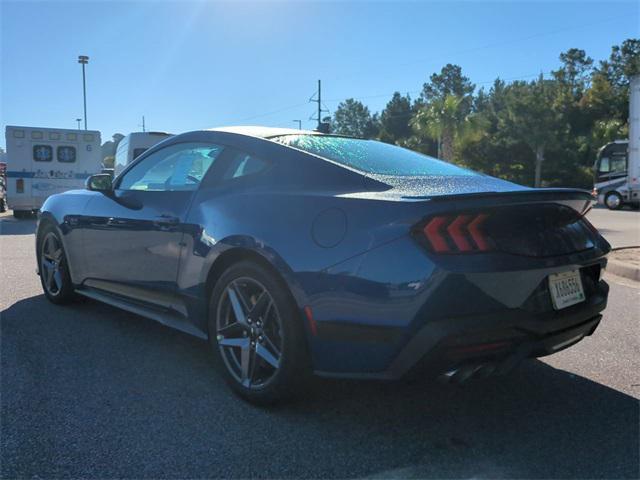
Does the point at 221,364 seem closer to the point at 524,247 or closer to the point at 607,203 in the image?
the point at 524,247

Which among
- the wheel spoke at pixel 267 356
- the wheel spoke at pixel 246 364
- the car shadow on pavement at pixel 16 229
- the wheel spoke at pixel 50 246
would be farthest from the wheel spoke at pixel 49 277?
the car shadow on pavement at pixel 16 229

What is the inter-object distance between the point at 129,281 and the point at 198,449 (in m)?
1.82

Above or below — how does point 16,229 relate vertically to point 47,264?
below

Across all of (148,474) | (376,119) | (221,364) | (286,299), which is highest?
(376,119)

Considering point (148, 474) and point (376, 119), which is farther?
point (376, 119)

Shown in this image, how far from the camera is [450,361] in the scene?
2418 millimetres

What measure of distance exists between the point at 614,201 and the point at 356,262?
24679 mm

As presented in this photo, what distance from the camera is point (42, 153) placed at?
16516 millimetres

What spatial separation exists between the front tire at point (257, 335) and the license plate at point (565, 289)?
1218 mm

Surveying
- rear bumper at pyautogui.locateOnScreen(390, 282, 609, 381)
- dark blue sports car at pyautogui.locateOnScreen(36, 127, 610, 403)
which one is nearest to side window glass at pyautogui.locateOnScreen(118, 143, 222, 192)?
dark blue sports car at pyautogui.locateOnScreen(36, 127, 610, 403)

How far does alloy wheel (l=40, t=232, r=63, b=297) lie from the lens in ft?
16.4

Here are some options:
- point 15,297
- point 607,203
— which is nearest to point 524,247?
point 15,297

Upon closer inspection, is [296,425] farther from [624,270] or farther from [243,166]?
[624,270]

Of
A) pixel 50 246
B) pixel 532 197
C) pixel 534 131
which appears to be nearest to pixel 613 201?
pixel 534 131
